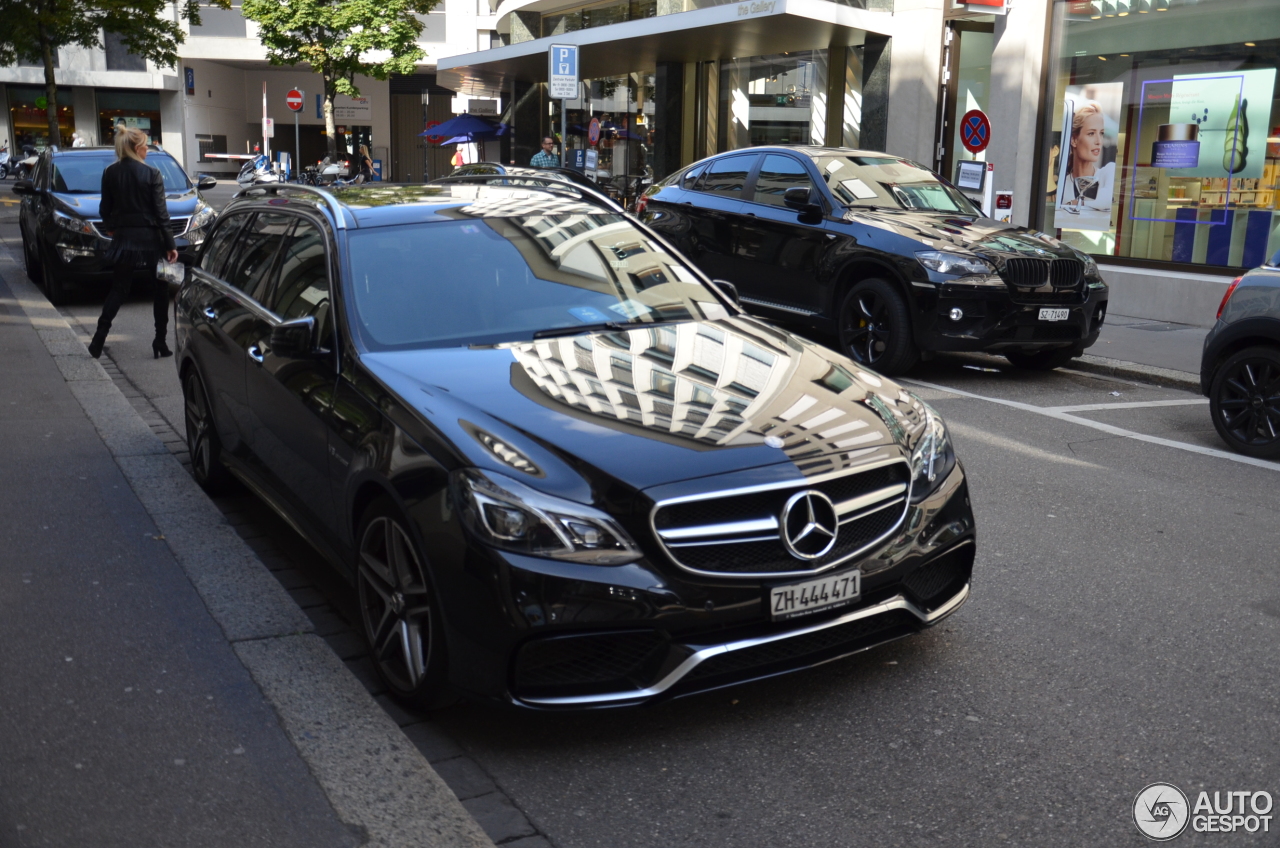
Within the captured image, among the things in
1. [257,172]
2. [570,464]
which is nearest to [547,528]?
[570,464]

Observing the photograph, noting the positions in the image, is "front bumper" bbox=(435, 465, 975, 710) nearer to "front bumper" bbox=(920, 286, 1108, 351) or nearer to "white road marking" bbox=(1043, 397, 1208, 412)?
"white road marking" bbox=(1043, 397, 1208, 412)

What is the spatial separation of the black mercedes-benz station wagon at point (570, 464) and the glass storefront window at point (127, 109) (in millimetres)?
62540

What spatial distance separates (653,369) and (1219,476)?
424 centimetres

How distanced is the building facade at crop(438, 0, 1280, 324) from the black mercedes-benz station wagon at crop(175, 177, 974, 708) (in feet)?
36.2

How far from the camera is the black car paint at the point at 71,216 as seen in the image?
1341 centimetres

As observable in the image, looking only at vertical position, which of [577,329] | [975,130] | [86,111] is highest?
[86,111]

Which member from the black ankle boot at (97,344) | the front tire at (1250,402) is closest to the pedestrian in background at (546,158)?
the black ankle boot at (97,344)

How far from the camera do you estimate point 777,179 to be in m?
11.2

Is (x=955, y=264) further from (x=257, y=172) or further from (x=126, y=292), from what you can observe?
(x=257, y=172)

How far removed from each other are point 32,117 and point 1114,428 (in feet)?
212

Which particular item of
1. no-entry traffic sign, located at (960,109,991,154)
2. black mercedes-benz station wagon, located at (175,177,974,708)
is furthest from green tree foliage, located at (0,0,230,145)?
black mercedes-benz station wagon, located at (175,177,974,708)

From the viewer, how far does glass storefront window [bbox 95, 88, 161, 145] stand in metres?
61.7

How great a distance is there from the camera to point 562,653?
11.4ft

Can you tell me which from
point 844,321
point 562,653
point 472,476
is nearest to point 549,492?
point 472,476
